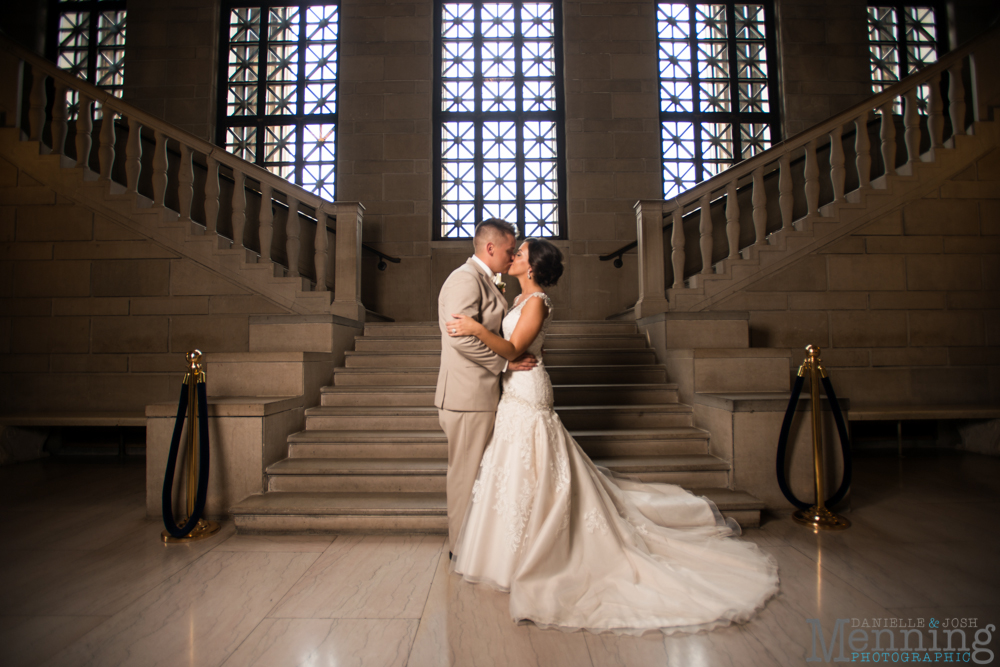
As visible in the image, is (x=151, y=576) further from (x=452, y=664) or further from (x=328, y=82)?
(x=328, y=82)

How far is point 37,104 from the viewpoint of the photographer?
5715 millimetres

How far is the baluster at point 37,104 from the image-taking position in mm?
5691

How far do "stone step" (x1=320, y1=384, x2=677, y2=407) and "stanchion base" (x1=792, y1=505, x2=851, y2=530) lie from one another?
1408mm

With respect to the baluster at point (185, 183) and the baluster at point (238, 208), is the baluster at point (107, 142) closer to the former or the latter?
the baluster at point (185, 183)

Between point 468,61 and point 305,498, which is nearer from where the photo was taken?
point 305,498

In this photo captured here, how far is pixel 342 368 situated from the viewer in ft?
16.3

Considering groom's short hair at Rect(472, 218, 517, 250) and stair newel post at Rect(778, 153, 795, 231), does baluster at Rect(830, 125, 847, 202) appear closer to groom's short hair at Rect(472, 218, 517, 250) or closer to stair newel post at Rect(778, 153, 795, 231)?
stair newel post at Rect(778, 153, 795, 231)

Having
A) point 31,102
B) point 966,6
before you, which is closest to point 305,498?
point 31,102

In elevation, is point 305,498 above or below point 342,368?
below

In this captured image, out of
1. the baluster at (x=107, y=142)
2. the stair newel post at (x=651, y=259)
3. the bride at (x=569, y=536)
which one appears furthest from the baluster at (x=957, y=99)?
the baluster at (x=107, y=142)

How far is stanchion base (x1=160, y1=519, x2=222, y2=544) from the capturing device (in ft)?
10.5

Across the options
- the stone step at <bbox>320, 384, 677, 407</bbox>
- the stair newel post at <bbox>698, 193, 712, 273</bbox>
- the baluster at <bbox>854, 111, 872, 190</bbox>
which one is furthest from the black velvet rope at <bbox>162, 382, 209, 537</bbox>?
the baluster at <bbox>854, 111, 872, 190</bbox>

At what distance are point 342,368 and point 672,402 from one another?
319 centimetres

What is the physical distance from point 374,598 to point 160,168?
5479mm
